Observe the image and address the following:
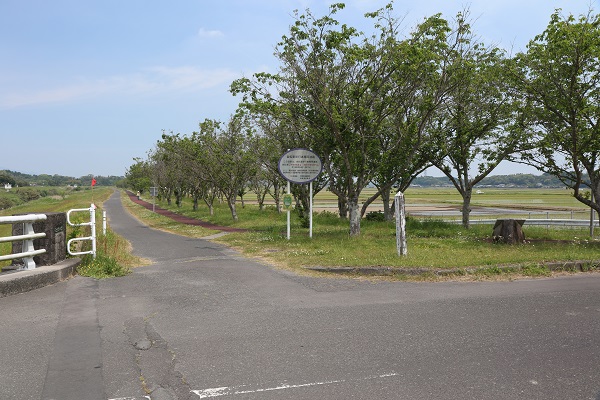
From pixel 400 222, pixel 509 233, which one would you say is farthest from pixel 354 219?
pixel 400 222

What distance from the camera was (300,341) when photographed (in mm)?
4996

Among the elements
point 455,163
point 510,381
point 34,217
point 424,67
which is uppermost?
point 424,67

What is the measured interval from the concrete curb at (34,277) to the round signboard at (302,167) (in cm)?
830

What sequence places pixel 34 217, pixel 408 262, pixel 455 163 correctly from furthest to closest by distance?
pixel 455 163 → pixel 408 262 → pixel 34 217

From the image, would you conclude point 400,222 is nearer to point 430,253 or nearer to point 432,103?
point 430,253

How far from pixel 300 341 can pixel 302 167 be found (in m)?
11.0

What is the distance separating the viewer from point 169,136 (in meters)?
36.2

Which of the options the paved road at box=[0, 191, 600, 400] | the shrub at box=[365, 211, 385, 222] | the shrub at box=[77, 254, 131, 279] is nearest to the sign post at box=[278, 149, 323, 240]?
the shrub at box=[77, 254, 131, 279]

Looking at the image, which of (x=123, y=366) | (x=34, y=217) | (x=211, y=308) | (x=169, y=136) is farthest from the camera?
(x=169, y=136)

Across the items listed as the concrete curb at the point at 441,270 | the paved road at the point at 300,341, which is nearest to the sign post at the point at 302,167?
the concrete curb at the point at 441,270

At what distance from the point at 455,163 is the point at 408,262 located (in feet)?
38.5

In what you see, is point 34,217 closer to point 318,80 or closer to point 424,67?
point 318,80

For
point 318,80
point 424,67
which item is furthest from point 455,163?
point 318,80

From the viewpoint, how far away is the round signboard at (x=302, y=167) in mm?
15625
